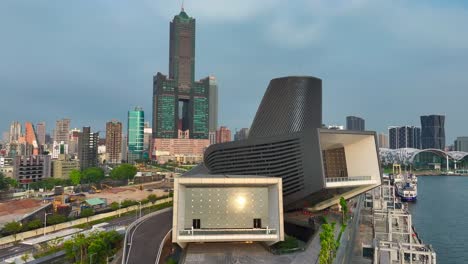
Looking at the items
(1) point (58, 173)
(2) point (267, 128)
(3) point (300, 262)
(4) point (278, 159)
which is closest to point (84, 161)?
(1) point (58, 173)

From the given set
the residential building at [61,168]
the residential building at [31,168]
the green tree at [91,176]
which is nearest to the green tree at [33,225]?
the green tree at [91,176]

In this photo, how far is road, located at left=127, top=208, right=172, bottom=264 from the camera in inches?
1326

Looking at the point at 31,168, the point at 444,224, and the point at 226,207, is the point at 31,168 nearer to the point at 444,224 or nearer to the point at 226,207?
the point at 226,207

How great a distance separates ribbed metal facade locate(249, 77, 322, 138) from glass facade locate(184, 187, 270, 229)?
1856 cm

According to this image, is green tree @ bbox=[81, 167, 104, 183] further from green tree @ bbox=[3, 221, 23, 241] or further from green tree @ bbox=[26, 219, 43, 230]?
green tree @ bbox=[3, 221, 23, 241]

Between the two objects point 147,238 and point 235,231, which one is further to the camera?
point 147,238

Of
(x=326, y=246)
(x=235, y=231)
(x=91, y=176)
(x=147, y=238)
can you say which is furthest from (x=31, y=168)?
(x=326, y=246)

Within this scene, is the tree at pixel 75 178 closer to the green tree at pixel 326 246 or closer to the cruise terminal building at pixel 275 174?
the cruise terminal building at pixel 275 174

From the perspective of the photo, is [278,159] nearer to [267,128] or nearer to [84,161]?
[267,128]

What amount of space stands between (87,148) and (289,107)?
11580 centimetres

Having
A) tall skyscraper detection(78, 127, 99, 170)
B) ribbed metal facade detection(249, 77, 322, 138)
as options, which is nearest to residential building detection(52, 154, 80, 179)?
tall skyscraper detection(78, 127, 99, 170)

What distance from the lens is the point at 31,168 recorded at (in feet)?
376

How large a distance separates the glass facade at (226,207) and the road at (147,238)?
482 centimetres

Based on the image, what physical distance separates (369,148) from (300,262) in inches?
829
